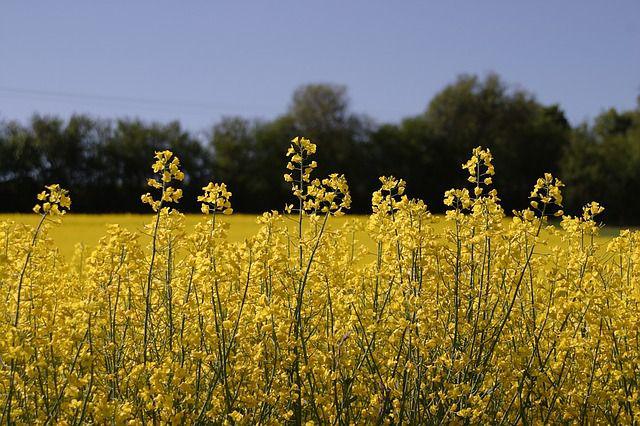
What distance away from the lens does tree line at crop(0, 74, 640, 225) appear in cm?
3036

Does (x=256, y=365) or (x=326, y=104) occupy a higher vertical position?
(x=326, y=104)

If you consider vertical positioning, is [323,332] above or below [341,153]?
below

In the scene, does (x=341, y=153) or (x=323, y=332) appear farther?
(x=341, y=153)

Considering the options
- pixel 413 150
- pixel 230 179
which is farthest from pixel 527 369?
pixel 413 150

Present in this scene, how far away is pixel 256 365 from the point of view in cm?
449

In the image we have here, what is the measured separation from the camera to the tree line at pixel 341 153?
3036cm

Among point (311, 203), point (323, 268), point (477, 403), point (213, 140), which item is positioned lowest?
point (477, 403)

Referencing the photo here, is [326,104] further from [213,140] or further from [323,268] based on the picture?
[323,268]

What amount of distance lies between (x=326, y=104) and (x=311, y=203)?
38041mm

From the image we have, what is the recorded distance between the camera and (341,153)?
38.4 m

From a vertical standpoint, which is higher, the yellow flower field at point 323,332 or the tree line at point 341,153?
the tree line at point 341,153

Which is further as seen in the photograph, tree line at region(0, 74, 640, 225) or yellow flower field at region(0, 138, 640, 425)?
tree line at region(0, 74, 640, 225)

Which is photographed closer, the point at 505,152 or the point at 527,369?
the point at 527,369

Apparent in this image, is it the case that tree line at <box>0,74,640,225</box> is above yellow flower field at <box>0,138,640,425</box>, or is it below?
above
